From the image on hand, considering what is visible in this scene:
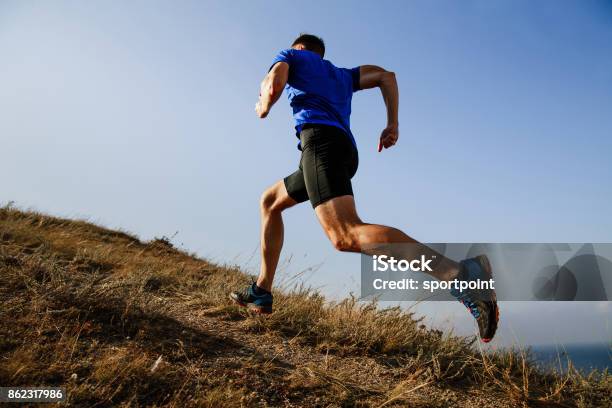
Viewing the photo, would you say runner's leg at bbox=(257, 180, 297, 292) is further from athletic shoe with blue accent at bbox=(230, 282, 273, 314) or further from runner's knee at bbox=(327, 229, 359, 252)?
runner's knee at bbox=(327, 229, 359, 252)

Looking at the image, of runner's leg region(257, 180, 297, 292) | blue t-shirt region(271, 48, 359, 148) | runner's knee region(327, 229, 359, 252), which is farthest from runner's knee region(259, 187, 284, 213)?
runner's knee region(327, 229, 359, 252)

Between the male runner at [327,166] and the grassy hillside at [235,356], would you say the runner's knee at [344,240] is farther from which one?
the grassy hillside at [235,356]

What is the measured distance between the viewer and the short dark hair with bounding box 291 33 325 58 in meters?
3.42

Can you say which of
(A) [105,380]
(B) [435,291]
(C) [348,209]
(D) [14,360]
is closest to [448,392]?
(B) [435,291]

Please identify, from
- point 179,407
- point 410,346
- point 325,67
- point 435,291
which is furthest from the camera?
point 435,291

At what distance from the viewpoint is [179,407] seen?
2090mm

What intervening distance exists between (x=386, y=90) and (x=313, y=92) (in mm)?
666

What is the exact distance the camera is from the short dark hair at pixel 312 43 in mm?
3424

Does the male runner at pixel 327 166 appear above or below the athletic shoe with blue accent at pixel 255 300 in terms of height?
above

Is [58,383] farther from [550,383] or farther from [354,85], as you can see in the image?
[550,383]

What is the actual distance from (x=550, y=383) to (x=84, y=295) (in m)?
3.47

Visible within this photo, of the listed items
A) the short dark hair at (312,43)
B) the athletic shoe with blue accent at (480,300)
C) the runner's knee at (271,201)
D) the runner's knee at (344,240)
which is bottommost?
the athletic shoe with blue accent at (480,300)

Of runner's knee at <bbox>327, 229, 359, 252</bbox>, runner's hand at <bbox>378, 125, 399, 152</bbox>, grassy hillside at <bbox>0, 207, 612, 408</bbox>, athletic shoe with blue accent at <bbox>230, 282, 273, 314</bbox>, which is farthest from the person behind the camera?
athletic shoe with blue accent at <bbox>230, 282, 273, 314</bbox>

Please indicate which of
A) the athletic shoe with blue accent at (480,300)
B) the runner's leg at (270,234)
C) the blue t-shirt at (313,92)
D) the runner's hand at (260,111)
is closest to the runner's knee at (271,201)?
the runner's leg at (270,234)
